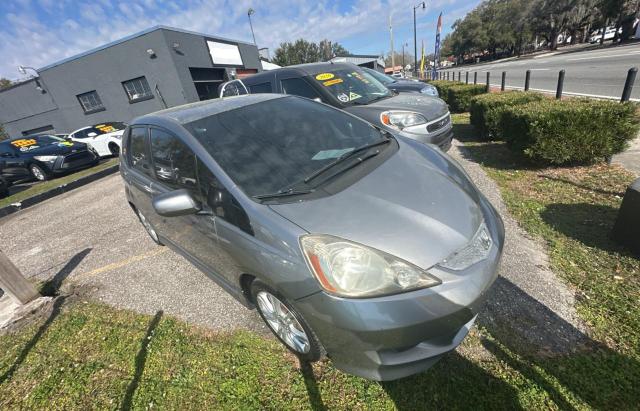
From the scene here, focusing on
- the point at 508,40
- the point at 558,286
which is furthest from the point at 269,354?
the point at 508,40

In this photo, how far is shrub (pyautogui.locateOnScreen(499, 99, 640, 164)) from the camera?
3625 mm

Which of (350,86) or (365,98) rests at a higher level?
(350,86)

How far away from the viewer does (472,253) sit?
5.30 feet

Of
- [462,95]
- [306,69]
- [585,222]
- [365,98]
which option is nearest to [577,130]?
[585,222]

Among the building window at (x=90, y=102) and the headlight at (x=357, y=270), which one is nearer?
the headlight at (x=357, y=270)

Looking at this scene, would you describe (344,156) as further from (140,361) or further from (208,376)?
(140,361)

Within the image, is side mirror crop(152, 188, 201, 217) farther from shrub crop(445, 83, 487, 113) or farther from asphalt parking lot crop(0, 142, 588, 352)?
shrub crop(445, 83, 487, 113)

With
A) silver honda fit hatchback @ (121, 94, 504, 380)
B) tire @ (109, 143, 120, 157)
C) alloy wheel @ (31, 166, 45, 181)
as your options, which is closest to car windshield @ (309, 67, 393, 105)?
silver honda fit hatchback @ (121, 94, 504, 380)

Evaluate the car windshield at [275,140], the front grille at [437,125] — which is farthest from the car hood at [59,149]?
the front grille at [437,125]

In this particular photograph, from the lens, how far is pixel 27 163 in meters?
9.35

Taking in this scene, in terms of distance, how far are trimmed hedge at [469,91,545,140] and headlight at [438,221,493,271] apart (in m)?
3.88

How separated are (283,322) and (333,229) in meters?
0.89

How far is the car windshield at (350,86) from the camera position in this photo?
4.82 metres

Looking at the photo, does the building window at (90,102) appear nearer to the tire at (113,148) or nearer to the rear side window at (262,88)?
the tire at (113,148)
